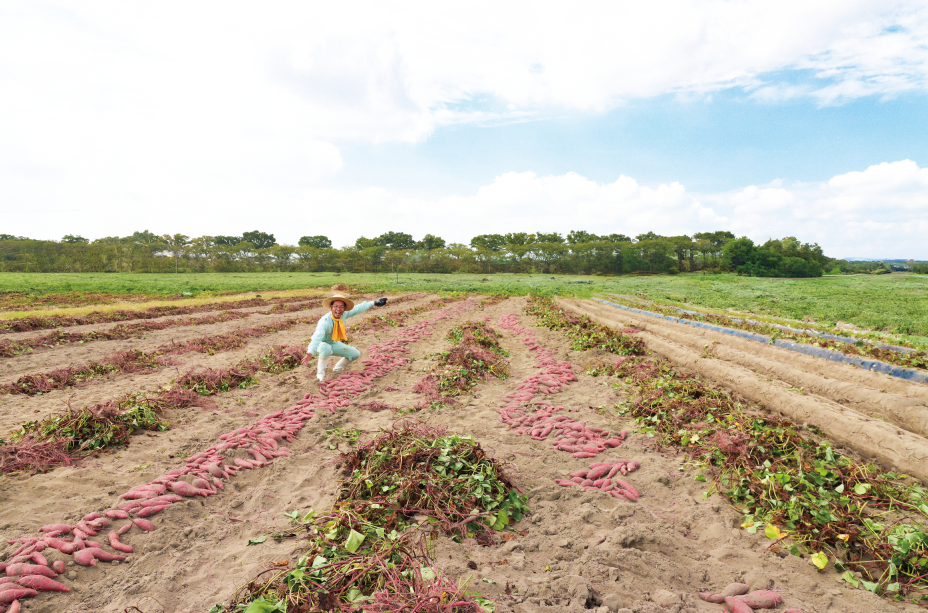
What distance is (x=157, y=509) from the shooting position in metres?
3.78

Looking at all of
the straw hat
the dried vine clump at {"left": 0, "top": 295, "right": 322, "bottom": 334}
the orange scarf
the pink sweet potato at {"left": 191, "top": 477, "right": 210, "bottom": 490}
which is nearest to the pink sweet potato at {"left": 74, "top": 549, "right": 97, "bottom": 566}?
the pink sweet potato at {"left": 191, "top": 477, "right": 210, "bottom": 490}

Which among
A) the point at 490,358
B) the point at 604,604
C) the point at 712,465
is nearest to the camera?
the point at 604,604

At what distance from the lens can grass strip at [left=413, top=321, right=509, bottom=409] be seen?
24.9 feet

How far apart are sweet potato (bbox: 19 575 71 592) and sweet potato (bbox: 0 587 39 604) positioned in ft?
0.15

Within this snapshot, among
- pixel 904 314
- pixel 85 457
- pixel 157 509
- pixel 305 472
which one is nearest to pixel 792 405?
pixel 305 472

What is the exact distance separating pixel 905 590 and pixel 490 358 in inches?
291

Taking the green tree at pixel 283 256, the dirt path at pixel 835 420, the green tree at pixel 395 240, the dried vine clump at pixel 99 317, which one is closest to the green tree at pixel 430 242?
the green tree at pixel 395 240

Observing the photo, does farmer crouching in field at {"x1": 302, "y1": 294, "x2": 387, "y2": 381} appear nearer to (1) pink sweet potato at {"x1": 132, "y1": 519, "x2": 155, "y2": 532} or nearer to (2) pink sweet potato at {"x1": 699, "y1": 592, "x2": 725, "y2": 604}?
(1) pink sweet potato at {"x1": 132, "y1": 519, "x2": 155, "y2": 532}

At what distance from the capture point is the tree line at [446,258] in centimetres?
6531

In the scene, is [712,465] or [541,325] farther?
[541,325]

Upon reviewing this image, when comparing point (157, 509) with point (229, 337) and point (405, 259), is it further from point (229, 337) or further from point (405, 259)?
point (405, 259)

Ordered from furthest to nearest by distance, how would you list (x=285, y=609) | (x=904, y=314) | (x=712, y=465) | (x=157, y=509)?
(x=904, y=314) < (x=712, y=465) < (x=157, y=509) < (x=285, y=609)

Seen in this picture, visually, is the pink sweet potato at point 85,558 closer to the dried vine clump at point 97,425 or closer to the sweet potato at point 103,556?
the sweet potato at point 103,556

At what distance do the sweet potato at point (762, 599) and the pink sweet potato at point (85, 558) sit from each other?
4.73 meters
